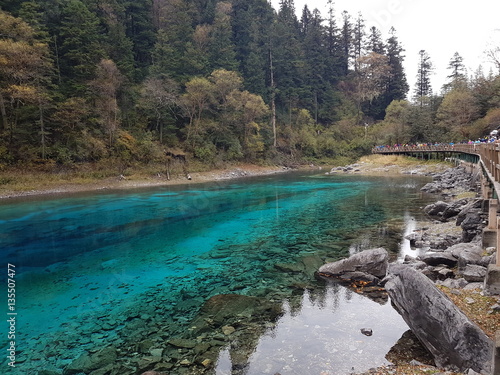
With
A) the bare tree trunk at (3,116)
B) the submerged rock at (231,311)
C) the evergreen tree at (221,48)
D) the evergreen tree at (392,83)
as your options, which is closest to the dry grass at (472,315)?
the submerged rock at (231,311)

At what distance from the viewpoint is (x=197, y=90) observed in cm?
4247

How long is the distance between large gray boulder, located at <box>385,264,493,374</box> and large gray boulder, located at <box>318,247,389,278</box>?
7.77ft

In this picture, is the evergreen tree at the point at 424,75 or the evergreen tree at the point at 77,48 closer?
the evergreen tree at the point at 77,48

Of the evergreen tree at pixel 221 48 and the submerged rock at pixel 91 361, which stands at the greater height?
the evergreen tree at pixel 221 48

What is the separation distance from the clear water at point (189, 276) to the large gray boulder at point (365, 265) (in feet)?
2.39

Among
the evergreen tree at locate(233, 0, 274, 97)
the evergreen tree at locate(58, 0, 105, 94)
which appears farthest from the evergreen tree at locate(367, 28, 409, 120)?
the evergreen tree at locate(58, 0, 105, 94)

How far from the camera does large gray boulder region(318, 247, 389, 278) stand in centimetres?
815

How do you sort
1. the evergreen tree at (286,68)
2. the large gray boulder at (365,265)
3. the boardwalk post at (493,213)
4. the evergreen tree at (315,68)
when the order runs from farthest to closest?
the evergreen tree at (315,68)
the evergreen tree at (286,68)
the large gray boulder at (365,265)
the boardwalk post at (493,213)

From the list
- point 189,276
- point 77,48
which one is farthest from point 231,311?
point 77,48

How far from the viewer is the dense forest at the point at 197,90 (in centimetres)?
3092

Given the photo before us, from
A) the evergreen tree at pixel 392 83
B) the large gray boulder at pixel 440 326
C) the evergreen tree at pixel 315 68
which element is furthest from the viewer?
the evergreen tree at pixel 392 83

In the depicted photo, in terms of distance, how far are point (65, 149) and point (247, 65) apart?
4226cm

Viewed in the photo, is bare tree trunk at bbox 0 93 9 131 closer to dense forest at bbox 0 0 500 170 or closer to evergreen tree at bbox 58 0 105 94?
dense forest at bbox 0 0 500 170

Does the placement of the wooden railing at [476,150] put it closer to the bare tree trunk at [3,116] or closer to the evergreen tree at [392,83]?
the evergreen tree at [392,83]
